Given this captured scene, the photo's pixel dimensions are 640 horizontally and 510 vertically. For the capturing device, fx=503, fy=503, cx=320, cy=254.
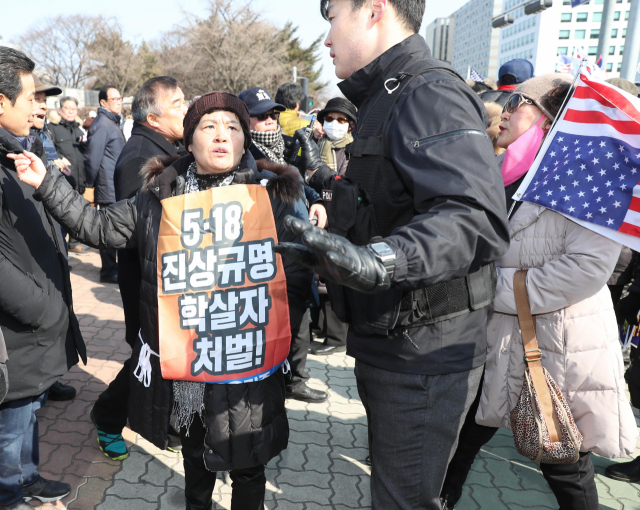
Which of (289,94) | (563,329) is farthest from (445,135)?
(289,94)

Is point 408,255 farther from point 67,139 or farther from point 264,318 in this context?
point 67,139

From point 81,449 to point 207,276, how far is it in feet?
5.98

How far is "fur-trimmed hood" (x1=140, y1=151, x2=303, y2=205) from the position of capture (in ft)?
6.98

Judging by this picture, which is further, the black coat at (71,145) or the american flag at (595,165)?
the black coat at (71,145)

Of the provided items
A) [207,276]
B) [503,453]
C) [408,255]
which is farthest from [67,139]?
[408,255]

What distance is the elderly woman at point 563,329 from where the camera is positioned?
198 cm

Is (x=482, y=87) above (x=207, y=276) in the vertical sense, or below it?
above

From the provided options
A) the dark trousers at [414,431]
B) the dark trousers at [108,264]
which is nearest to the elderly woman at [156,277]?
the dark trousers at [414,431]

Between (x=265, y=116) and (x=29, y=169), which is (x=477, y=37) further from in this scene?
(x=29, y=169)

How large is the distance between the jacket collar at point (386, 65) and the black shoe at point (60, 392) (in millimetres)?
3157

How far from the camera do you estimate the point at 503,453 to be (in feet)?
10.6

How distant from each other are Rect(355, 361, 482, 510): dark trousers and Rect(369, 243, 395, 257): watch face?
0.56 metres

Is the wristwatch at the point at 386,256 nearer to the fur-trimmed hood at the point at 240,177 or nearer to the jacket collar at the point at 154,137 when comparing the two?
the fur-trimmed hood at the point at 240,177

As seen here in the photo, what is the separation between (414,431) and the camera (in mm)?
1531
